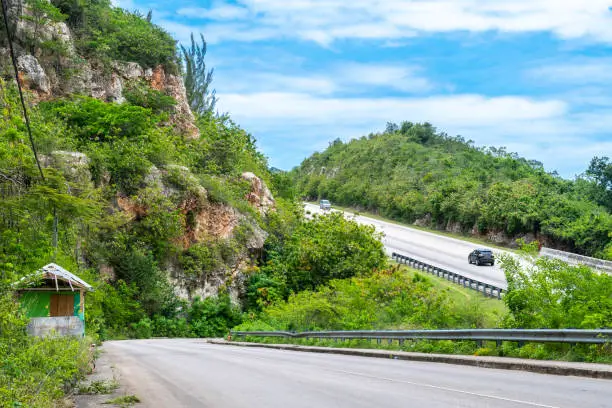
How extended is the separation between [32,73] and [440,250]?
38726 mm

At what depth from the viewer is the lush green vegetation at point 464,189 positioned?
6225 centimetres

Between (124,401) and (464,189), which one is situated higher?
(464,189)

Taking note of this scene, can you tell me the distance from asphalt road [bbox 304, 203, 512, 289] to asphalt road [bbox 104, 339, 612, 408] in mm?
31591

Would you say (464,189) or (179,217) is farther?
(464,189)

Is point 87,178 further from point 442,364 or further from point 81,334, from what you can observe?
point 442,364

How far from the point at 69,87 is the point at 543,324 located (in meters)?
42.6

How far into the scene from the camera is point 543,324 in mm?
17156

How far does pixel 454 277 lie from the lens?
47.2 metres

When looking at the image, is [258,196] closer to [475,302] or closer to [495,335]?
[475,302]

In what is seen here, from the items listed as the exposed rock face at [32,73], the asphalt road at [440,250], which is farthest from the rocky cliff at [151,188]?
the asphalt road at [440,250]

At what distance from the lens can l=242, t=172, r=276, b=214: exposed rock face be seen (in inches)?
2323

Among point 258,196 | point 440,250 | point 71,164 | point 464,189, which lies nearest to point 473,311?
point 71,164

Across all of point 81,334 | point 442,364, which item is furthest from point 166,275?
point 442,364

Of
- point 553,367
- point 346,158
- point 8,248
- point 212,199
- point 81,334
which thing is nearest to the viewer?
point 553,367
